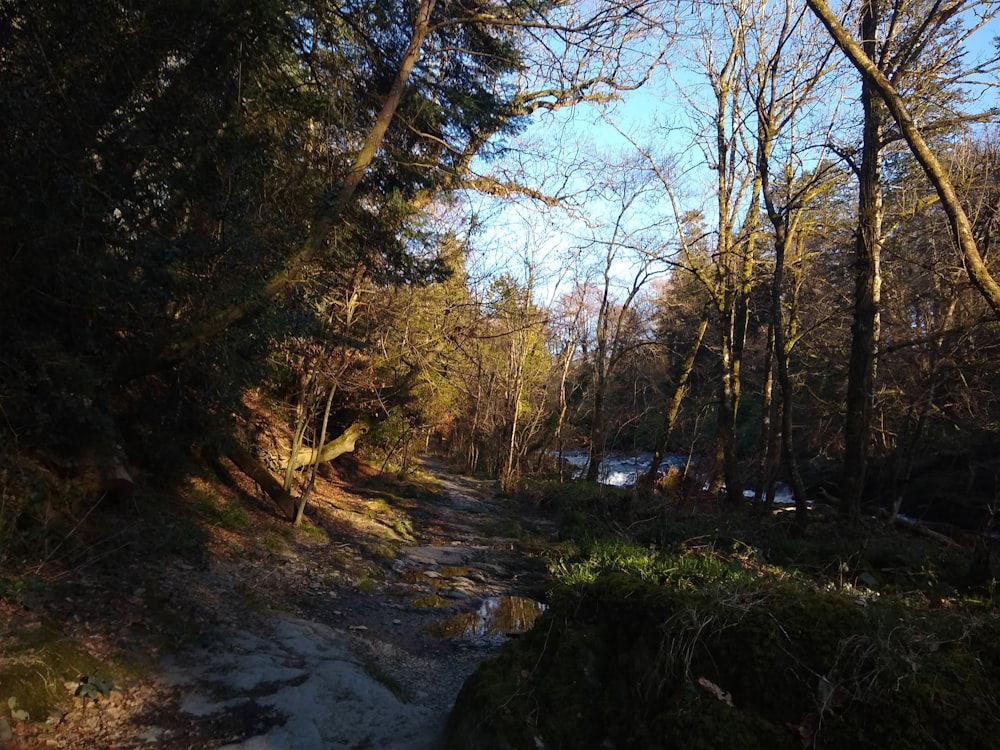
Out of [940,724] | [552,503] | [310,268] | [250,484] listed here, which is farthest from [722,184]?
[940,724]

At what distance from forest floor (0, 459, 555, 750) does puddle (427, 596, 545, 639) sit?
3 centimetres

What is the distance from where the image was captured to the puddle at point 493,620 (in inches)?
301

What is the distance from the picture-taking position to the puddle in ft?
25.1

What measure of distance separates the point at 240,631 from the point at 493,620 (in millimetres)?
3398

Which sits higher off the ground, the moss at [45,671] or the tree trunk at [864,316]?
the tree trunk at [864,316]

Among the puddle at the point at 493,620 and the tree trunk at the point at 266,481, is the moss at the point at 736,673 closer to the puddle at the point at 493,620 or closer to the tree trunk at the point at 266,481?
the puddle at the point at 493,620

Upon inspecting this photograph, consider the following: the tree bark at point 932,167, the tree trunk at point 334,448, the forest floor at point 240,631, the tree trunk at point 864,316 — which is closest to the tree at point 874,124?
the tree trunk at point 864,316

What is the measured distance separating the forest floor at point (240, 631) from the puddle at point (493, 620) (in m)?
0.03

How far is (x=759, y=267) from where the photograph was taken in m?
18.7

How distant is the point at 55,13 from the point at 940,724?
849 cm

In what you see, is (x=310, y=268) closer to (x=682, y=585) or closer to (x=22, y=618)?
(x=22, y=618)

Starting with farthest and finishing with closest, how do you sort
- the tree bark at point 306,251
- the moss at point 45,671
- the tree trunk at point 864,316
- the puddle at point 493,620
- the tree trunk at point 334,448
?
the tree trunk at point 334,448, the tree trunk at point 864,316, the puddle at point 493,620, the tree bark at point 306,251, the moss at point 45,671

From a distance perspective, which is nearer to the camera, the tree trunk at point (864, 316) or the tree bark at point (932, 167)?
the tree bark at point (932, 167)

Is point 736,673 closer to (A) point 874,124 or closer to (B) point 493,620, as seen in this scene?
(B) point 493,620
